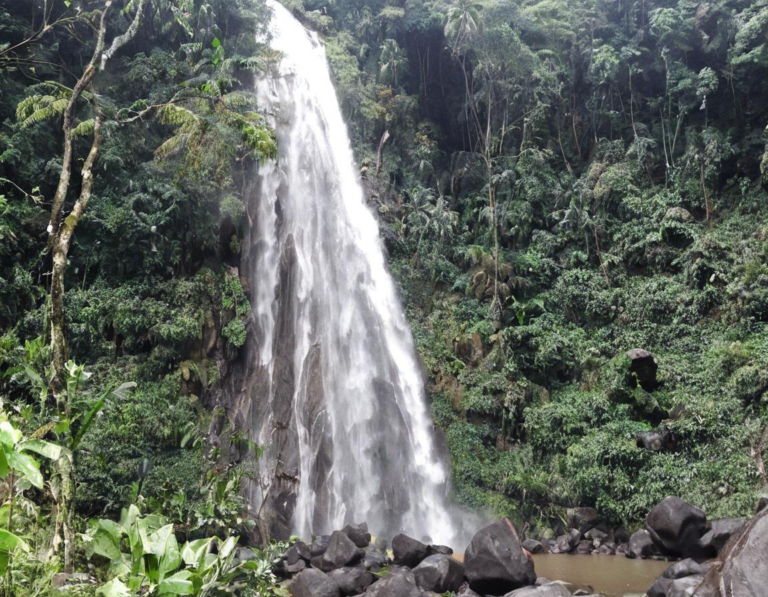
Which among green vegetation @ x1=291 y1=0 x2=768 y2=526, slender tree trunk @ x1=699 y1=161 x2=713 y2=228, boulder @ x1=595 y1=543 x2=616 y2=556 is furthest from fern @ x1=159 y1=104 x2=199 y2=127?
slender tree trunk @ x1=699 y1=161 x2=713 y2=228

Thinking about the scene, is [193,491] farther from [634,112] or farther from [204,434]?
[634,112]

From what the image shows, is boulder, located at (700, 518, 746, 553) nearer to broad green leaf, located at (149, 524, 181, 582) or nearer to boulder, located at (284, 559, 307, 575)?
boulder, located at (284, 559, 307, 575)

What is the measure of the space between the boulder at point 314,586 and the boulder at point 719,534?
19.3 ft

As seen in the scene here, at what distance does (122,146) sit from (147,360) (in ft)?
21.2

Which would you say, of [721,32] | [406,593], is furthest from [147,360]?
[721,32]

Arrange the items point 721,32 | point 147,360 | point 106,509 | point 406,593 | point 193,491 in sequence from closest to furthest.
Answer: point 406,593, point 106,509, point 193,491, point 147,360, point 721,32

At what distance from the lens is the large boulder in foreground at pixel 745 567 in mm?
5250

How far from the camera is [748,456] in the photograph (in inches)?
500

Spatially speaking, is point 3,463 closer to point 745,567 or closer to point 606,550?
point 745,567

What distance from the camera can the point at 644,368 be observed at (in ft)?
50.8

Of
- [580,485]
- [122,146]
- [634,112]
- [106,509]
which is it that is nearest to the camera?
[106,509]

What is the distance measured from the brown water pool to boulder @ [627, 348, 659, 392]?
529 centimetres

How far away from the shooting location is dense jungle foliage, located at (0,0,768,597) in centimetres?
1250

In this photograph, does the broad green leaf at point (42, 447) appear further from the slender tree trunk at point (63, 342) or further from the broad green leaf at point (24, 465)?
the slender tree trunk at point (63, 342)
